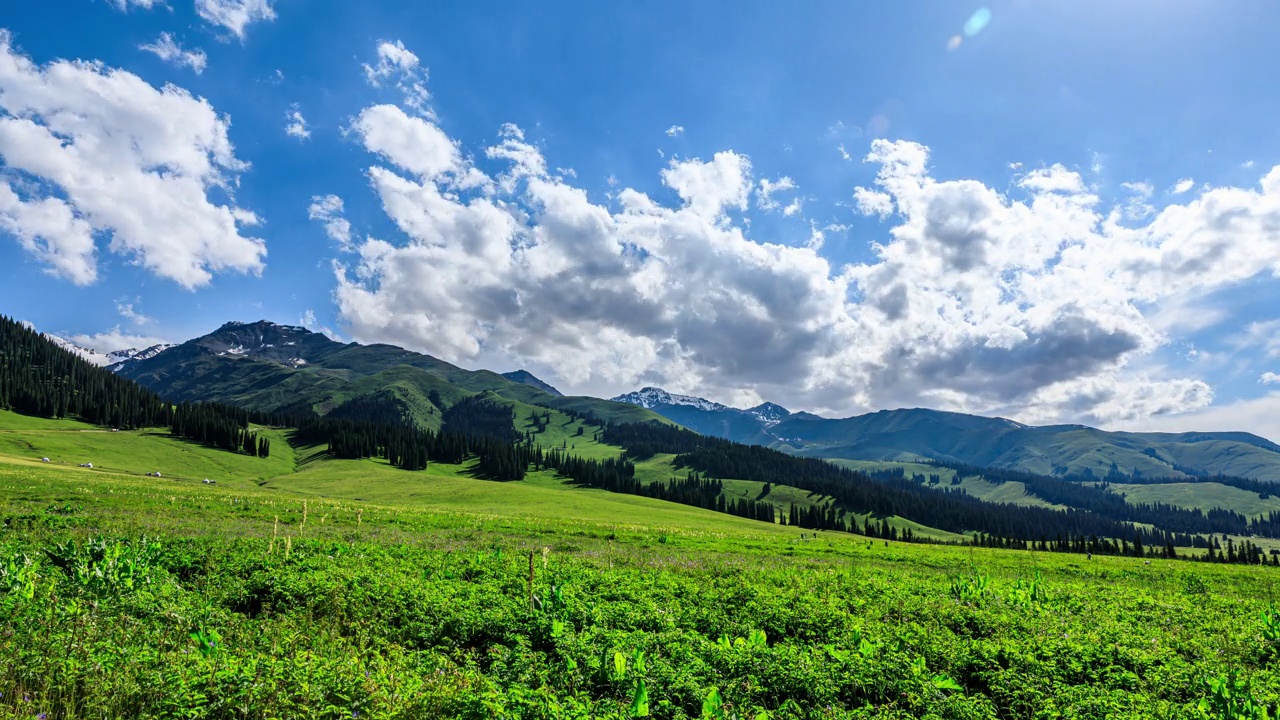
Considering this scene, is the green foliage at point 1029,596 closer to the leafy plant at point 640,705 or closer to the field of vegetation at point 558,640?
the field of vegetation at point 558,640

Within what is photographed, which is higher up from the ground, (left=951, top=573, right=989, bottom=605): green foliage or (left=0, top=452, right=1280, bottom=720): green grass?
(left=0, top=452, right=1280, bottom=720): green grass

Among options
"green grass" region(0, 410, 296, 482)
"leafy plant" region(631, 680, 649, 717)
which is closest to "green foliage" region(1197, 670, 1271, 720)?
"leafy plant" region(631, 680, 649, 717)

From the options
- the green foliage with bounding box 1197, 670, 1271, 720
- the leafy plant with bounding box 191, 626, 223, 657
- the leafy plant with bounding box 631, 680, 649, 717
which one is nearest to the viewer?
the leafy plant with bounding box 631, 680, 649, 717

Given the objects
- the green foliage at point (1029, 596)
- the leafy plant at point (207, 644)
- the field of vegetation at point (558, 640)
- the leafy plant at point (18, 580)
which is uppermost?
the leafy plant at point (18, 580)

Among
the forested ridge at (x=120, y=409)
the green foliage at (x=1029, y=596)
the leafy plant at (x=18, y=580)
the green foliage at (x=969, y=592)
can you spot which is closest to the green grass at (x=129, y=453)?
the forested ridge at (x=120, y=409)

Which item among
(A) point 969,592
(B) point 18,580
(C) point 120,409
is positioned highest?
(C) point 120,409

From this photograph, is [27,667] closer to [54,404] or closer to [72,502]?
[72,502]

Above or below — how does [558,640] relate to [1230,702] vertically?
below

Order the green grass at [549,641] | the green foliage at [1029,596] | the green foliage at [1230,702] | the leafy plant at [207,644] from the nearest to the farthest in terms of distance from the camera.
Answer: the green grass at [549,641]
the green foliage at [1230,702]
the leafy plant at [207,644]
the green foliage at [1029,596]

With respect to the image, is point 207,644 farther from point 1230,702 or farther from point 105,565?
point 1230,702

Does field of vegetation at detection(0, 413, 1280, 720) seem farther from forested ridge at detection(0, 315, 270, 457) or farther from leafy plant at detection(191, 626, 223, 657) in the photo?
forested ridge at detection(0, 315, 270, 457)

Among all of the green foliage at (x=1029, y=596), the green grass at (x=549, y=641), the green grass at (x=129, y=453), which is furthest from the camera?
the green grass at (x=129, y=453)

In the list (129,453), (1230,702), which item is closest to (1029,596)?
(1230,702)

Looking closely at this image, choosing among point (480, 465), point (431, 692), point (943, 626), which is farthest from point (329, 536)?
point (480, 465)
